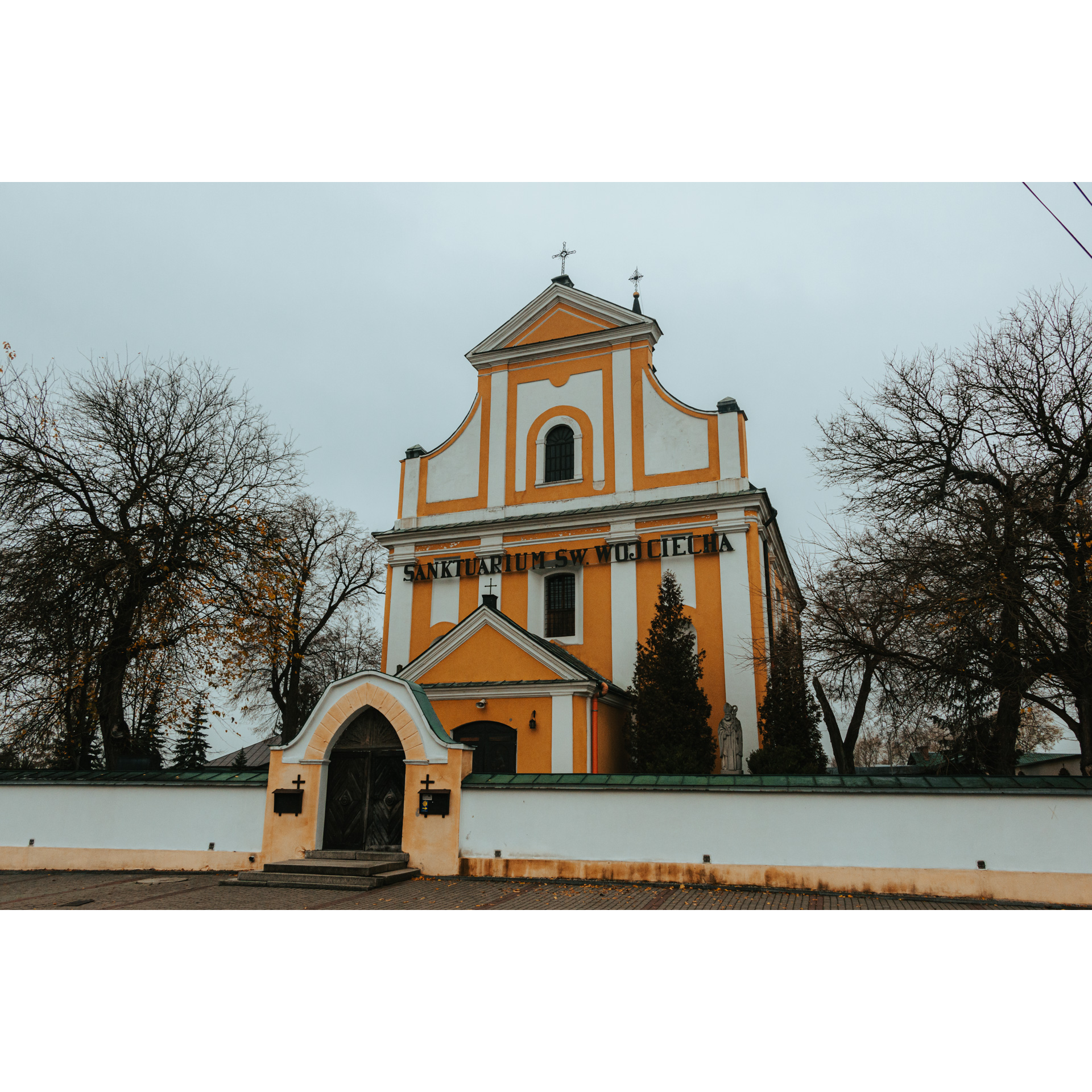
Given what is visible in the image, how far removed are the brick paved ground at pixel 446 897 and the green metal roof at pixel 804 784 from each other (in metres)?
1.33

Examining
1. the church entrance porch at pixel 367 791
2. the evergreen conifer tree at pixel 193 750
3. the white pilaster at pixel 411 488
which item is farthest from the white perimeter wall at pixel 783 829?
the evergreen conifer tree at pixel 193 750

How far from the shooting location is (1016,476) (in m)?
13.1

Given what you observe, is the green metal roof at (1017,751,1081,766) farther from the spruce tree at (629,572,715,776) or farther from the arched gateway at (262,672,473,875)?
the arched gateway at (262,672,473,875)

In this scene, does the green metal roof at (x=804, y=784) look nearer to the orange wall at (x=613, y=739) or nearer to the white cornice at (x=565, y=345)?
the orange wall at (x=613, y=739)

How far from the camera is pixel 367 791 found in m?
13.9

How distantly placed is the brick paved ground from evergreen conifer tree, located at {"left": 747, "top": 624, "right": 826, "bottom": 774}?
223 inches

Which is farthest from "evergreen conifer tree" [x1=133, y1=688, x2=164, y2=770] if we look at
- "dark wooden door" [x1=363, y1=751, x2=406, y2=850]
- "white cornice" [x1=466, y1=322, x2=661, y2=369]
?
"white cornice" [x1=466, y1=322, x2=661, y2=369]

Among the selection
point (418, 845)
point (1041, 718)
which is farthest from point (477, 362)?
point (1041, 718)

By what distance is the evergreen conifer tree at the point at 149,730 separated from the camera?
15930 millimetres

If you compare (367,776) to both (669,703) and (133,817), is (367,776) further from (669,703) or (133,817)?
(669,703)

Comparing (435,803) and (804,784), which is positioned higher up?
(804,784)

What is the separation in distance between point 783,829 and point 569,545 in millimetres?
11253

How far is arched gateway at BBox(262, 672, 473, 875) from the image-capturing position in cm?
1315

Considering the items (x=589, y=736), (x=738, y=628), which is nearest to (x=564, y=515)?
(x=738, y=628)
